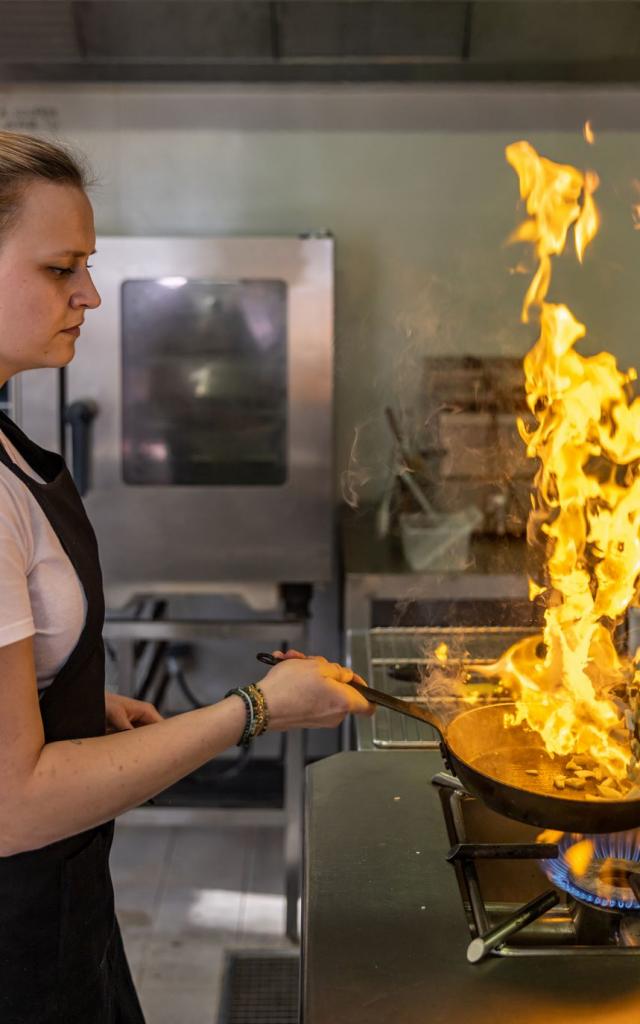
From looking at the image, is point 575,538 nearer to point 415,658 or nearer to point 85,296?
point 415,658

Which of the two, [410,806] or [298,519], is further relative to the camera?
[298,519]

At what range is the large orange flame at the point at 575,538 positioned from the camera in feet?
4.35

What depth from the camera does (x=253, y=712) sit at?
1.11m

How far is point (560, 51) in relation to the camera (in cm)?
233

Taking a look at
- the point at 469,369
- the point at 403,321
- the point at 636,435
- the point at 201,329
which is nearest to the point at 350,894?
the point at 636,435

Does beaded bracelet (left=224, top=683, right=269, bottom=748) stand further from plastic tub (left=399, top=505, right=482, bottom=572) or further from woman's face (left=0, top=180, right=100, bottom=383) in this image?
plastic tub (left=399, top=505, right=482, bottom=572)

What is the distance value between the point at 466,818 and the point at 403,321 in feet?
6.54

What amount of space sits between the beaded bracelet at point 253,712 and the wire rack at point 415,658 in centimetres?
47

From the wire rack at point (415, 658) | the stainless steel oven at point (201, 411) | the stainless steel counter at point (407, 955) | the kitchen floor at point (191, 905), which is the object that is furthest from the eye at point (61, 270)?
the kitchen floor at point (191, 905)

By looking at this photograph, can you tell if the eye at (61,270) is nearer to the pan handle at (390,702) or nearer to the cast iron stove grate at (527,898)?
the pan handle at (390,702)

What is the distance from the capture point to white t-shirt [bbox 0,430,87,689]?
1.00 meters

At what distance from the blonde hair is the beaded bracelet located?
0.57 m

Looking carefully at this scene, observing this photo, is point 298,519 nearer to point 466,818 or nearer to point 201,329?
point 201,329

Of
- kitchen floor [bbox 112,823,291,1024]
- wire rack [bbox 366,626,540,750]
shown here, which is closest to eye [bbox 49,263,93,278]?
wire rack [bbox 366,626,540,750]
